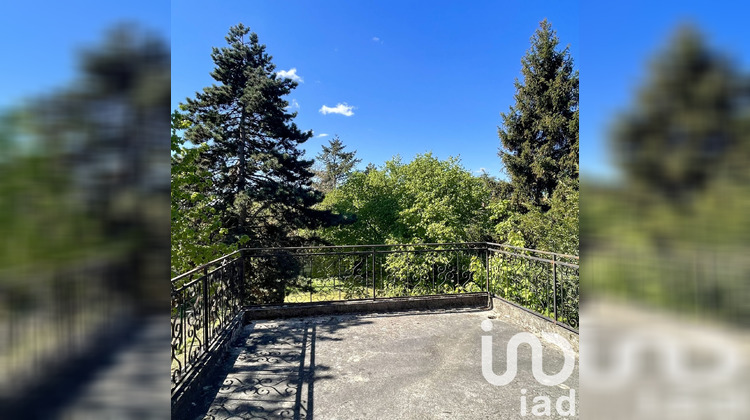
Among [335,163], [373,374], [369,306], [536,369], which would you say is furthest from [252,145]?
[335,163]

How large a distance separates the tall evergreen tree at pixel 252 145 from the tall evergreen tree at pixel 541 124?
957cm

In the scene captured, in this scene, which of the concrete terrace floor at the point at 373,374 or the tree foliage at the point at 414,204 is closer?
the concrete terrace floor at the point at 373,374

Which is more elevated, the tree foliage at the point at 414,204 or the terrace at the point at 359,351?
the tree foliage at the point at 414,204

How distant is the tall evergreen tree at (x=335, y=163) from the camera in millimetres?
28688

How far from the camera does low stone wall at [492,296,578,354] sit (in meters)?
3.62

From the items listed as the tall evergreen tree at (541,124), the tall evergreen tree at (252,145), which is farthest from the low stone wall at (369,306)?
the tall evergreen tree at (541,124)

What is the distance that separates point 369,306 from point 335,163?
24797 millimetres

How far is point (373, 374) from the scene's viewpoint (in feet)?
10.1
